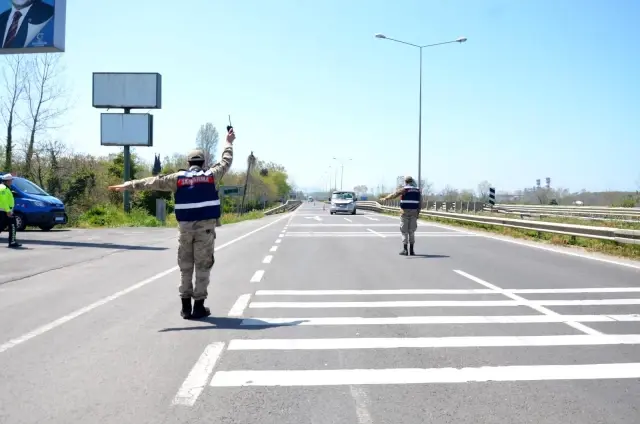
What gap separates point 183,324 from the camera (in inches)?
248

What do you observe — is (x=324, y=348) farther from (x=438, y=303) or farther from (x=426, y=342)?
(x=438, y=303)

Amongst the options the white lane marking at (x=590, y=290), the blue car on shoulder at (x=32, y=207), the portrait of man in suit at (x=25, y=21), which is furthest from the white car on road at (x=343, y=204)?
the white lane marking at (x=590, y=290)

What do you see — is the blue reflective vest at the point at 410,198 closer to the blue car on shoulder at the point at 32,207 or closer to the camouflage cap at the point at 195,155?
the camouflage cap at the point at 195,155

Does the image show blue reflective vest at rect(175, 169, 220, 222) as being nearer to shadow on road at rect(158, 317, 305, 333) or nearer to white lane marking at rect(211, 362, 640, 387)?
shadow on road at rect(158, 317, 305, 333)

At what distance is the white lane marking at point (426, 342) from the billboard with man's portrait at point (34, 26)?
2164 centimetres

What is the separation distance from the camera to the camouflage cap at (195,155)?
691 centimetres

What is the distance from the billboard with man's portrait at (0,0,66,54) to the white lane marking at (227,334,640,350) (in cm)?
2164

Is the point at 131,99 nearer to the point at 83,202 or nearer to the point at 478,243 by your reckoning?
the point at 83,202

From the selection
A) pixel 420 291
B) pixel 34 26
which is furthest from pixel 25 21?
pixel 420 291

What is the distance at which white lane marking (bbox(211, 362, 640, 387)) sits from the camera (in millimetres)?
4324

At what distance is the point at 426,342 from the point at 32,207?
1857 centimetres

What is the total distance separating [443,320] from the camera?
257 inches

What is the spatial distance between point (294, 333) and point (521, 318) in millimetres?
2654

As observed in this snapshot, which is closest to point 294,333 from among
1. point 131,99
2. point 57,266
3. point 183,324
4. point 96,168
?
point 183,324
